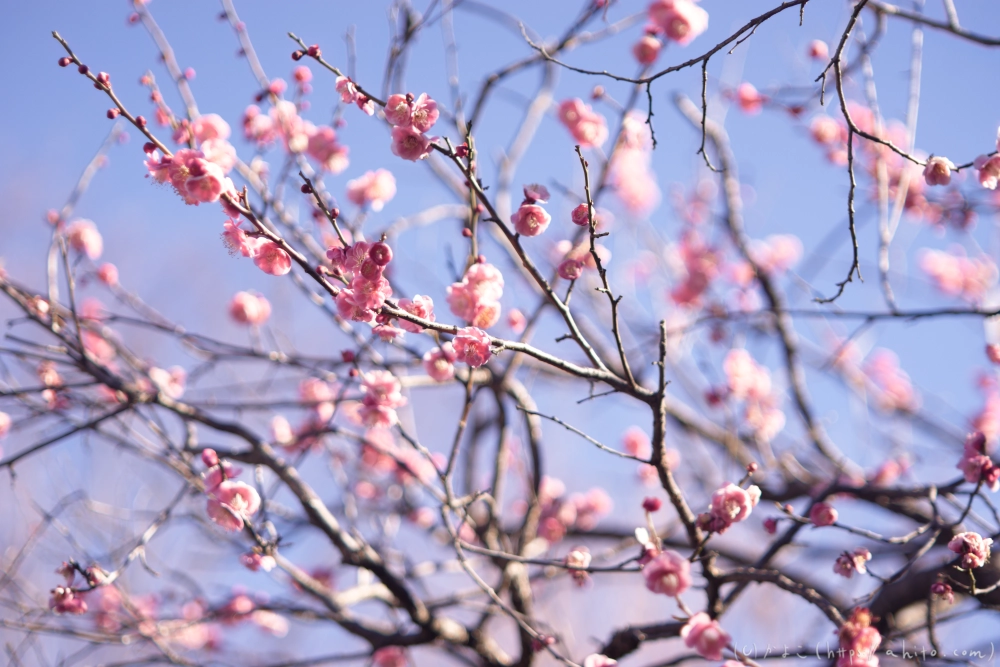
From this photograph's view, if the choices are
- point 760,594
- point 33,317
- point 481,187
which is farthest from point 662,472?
point 760,594

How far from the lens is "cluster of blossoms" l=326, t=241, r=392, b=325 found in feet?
4.91

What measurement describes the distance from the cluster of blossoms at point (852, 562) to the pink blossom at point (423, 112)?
1.57 meters

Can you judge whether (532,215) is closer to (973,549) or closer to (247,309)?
(973,549)

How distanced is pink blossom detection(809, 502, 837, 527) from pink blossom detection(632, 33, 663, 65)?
5.83 feet

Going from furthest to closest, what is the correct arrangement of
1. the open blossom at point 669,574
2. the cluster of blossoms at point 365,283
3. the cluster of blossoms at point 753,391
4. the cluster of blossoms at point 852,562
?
the cluster of blossoms at point 753,391, the cluster of blossoms at point 852,562, the open blossom at point 669,574, the cluster of blossoms at point 365,283

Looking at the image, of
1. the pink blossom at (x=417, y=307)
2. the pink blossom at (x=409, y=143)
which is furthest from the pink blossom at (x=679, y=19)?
the pink blossom at (x=417, y=307)

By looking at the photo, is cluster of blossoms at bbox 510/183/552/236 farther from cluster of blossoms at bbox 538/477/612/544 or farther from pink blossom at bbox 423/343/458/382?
cluster of blossoms at bbox 538/477/612/544

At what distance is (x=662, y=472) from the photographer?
1973 mm

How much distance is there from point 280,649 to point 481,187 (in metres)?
5.22

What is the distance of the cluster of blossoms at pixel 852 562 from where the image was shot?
→ 190 cm

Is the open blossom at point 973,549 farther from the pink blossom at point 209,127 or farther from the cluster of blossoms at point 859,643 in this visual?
the pink blossom at point 209,127

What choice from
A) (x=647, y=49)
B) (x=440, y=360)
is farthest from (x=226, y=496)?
(x=647, y=49)

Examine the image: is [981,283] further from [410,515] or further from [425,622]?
[425,622]

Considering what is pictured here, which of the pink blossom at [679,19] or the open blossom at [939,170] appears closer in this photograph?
the open blossom at [939,170]
